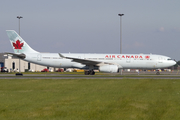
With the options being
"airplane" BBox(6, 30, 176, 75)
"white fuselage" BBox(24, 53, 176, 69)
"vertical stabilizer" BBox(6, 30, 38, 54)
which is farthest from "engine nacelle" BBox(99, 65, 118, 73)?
"vertical stabilizer" BBox(6, 30, 38, 54)

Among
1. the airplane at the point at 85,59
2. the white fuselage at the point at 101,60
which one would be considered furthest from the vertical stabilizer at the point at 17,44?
the white fuselage at the point at 101,60

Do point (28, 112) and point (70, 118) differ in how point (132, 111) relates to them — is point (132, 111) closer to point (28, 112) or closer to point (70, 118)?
point (70, 118)

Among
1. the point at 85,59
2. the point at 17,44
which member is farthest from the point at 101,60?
the point at 17,44

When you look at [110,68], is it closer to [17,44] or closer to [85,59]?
[85,59]

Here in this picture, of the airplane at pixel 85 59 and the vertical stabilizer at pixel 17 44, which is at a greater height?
the vertical stabilizer at pixel 17 44

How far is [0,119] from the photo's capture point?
9133 millimetres

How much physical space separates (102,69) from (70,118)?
34503 millimetres

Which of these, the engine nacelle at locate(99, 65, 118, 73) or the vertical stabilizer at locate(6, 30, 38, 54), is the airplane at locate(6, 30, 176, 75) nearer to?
the vertical stabilizer at locate(6, 30, 38, 54)

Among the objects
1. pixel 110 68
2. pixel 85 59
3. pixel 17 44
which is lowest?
pixel 110 68

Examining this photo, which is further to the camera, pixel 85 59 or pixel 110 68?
pixel 85 59

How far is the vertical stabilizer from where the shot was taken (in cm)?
4797

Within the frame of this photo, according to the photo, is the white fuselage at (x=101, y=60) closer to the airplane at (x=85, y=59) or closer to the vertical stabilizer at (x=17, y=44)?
the airplane at (x=85, y=59)

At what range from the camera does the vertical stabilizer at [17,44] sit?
47969 mm

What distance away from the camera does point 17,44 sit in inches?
1889
